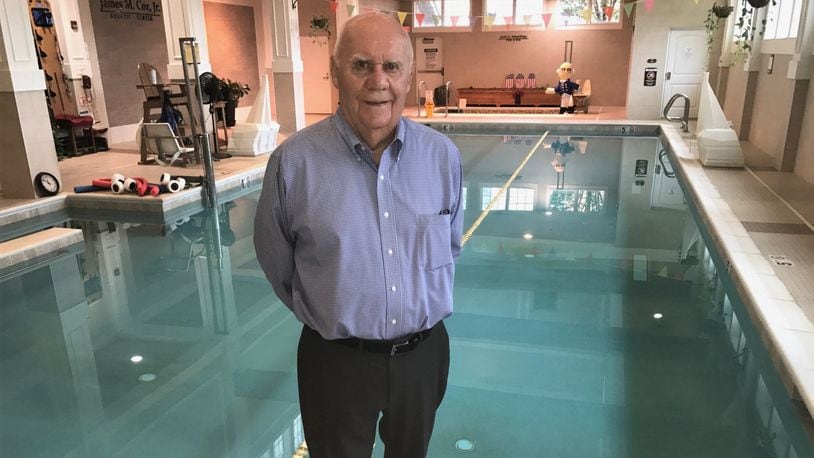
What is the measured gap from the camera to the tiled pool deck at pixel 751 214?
301 centimetres

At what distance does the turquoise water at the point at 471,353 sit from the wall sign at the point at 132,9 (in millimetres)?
5719

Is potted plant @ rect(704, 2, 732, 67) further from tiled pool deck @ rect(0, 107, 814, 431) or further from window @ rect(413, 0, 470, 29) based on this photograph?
window @ rect(413, 0, 470, 29)

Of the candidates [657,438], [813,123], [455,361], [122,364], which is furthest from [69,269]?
[813,123]

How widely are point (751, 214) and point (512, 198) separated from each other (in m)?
2.49

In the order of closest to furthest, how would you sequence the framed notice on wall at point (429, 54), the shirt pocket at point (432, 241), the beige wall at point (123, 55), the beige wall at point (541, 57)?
the shirt pocket at point (432, 241) → the beige wall at point (123, 55) → the beige wall at point (541, 57) → the framed notice on wall at point (429, 54)

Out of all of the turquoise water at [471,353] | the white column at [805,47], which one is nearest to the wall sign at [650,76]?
the white column at [805,47]

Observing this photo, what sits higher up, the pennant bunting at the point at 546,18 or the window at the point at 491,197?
the pennant bunting at the point at 546,18

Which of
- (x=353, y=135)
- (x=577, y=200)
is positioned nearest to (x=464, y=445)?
(x=353, y=135)

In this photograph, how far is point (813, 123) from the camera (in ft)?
21.4

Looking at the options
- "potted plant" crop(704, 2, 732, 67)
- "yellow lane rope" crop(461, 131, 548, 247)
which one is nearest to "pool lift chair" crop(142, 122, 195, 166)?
"yellow lane rope" crop(461, 131, 548, 247)

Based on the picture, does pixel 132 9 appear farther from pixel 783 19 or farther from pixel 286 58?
pixel 783 19

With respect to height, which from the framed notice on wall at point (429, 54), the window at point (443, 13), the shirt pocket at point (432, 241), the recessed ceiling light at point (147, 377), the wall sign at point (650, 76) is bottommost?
the recessed ceiling light at point (147, 377)

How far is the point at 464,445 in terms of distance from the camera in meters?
2.52

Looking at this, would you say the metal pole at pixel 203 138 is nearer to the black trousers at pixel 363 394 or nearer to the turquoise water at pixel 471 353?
the turquoise water at pixel 471 353
